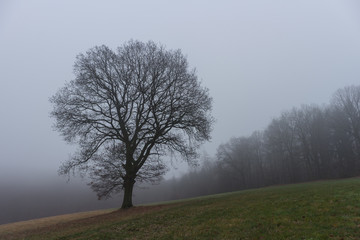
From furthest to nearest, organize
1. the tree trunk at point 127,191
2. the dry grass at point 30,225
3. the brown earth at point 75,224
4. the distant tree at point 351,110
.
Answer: the distant tree at point 351,110 < the tree trunk at point 127,191 < the dry grass at point 30,225 < the brown earth at point 75,224

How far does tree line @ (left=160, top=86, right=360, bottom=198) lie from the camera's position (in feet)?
179

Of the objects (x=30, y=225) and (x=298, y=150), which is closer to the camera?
(x=30, y=225)

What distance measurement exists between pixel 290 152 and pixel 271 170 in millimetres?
10546

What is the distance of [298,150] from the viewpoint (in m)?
64.1

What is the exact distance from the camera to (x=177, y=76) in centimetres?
2211

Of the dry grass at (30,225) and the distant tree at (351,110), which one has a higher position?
the distant tree at (351,110)

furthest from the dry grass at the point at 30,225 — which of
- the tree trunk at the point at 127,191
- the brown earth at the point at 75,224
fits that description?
the tree trunk at the point at 127,191

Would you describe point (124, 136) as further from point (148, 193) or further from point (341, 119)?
point (148, 193)

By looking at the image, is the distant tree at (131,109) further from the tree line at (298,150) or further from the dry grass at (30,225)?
the tree line at (298,150)

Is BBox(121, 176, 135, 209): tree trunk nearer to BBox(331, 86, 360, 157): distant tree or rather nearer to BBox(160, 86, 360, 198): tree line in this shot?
BBox(160, 86, 360, 198): tree line

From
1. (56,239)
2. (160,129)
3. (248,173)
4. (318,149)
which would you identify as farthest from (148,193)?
(56,239)

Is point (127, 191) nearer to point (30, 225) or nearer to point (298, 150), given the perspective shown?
point (30, 225)

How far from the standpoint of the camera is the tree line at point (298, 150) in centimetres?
5447

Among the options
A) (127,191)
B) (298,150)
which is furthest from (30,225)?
(298,150)
